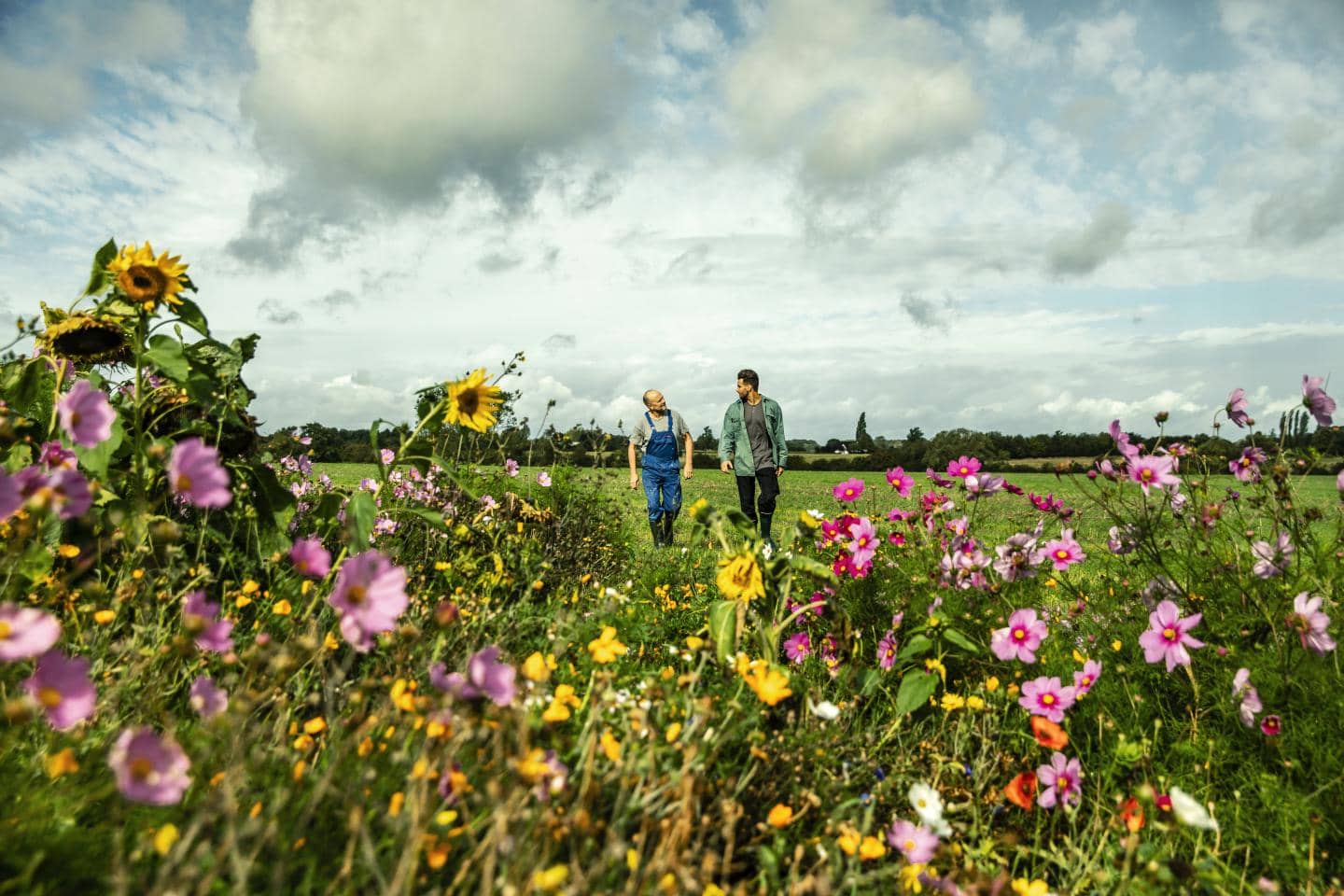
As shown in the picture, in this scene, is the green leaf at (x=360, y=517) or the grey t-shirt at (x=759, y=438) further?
the grey t-shirt at (x=759, y=438)

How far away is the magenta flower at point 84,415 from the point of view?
1.30 metres

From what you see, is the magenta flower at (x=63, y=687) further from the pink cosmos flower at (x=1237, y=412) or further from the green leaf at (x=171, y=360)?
the pink cosmos flower at (x=1237, y=412)

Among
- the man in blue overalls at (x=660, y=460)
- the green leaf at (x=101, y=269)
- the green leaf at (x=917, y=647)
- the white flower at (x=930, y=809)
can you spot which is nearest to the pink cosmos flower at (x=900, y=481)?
the green leaf at (x=917, y=647)

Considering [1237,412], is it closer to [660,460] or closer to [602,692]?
[602,692]

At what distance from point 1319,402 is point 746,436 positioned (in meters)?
5.06

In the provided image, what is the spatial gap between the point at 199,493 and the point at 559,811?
881mm

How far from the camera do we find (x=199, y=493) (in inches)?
47.9

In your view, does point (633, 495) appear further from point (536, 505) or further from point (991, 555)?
point (991, 555)

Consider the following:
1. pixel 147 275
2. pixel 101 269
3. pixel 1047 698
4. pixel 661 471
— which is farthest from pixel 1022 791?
pixel 661 471

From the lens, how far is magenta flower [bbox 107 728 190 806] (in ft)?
3.09

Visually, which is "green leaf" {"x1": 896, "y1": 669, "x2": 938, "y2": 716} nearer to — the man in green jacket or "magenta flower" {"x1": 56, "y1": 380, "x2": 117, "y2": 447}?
"magenta flower" {"x1": 56, "y1": 380, "x2": 117, "y2": 447}

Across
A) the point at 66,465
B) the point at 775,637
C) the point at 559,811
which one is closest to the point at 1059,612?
the point at 775,637

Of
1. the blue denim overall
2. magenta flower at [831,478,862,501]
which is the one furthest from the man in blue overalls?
magenta flower at [831,478,862,501]

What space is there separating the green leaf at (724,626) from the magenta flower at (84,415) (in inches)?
58.9
